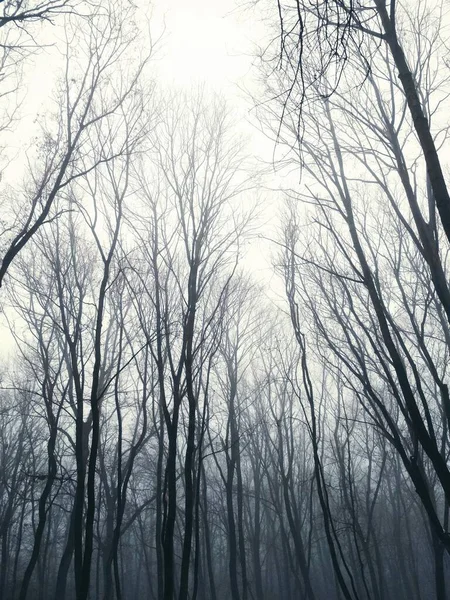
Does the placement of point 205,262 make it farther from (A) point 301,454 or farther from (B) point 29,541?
(B) point 29,541

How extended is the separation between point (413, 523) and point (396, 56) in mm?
34396

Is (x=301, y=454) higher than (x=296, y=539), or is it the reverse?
(x=301, y=454)

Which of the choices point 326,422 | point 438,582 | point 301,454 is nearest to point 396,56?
point 438,582

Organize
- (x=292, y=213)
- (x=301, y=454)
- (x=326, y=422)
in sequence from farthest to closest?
(x=301, y=454)
(x=326, y=422)
(x=292, y=213)

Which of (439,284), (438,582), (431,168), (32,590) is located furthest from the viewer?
(32,590)

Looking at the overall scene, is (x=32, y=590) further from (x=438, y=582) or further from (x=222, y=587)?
(x=438, y=582)

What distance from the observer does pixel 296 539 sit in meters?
11.3

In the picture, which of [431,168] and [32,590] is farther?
[32,590]

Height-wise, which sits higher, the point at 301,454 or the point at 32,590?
the point at 301,454

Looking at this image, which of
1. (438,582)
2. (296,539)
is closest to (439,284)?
(438,582)

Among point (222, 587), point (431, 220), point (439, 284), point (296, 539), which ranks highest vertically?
point (431, 220)

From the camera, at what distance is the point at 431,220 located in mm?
3580

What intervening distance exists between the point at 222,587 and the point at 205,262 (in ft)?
105

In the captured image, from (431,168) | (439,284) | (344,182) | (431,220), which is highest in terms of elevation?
(344,182)
